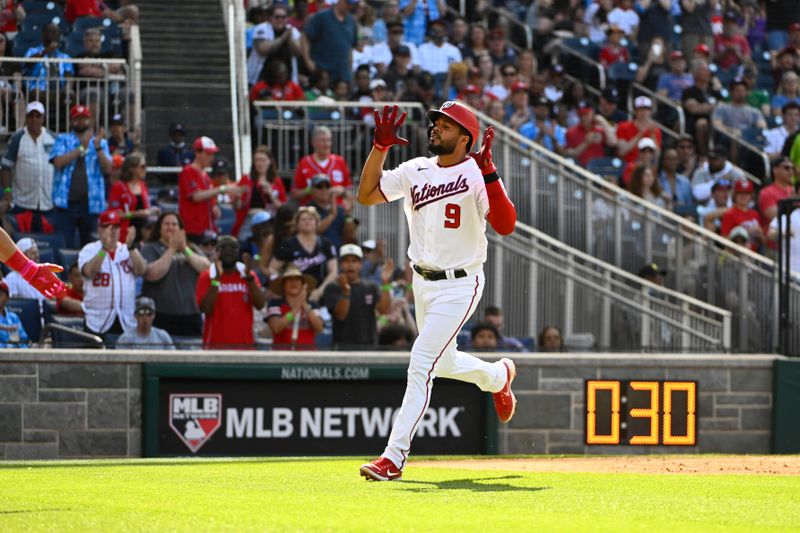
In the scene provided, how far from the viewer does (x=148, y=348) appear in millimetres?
12305

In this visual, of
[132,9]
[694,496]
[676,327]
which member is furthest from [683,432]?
[132,9]

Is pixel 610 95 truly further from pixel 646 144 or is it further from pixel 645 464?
pixel 645 464

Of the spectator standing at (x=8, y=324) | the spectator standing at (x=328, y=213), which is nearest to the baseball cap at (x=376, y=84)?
the spectator standing at (x=328, y=213)

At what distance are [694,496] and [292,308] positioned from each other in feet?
19.2

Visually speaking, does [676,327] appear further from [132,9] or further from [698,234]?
[132,9]

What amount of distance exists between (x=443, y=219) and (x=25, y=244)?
608cm

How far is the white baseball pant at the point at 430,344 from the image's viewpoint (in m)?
8.38

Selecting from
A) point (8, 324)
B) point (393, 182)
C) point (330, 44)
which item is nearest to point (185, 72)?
point (330, 44)

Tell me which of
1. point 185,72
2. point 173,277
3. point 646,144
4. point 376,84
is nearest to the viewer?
point 173,277

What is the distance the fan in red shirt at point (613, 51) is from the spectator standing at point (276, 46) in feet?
18.3

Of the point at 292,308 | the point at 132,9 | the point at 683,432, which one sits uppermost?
the point at 132,9

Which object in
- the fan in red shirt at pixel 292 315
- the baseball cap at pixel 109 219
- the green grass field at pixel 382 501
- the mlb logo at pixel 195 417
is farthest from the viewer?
the baseball cap at pixel 109 219

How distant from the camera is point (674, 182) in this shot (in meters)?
18.3

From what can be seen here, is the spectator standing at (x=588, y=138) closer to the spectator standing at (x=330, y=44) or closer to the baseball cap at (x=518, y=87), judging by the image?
the baseball cap at (x=518, y=87)
